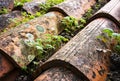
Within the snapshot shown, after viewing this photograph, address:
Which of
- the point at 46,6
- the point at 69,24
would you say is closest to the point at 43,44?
the point at 69,24

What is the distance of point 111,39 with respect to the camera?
90.9 inches

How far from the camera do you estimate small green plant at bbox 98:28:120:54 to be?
2.21 meters

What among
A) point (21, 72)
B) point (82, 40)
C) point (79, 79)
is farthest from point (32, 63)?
point (79, 79)

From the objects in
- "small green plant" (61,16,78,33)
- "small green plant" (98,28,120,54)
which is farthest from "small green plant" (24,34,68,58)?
"small green plant" (98,28,120,54)

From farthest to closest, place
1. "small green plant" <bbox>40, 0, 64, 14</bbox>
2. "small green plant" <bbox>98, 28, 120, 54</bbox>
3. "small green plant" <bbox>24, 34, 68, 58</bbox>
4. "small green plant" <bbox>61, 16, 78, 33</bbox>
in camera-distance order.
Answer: "small green plant" <bbox>40, 0, 64, 14</bbox>, "small green plant" <bbox>61, 16, 78, 33</bbox>, "small green plant" <bbox>24, 34, 68, 58</bbox>, "small green plant" <bbox>98, 28, 120, 54</bbox>

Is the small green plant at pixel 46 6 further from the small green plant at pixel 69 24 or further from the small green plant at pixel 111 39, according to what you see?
the small green plant at pixel 111 39

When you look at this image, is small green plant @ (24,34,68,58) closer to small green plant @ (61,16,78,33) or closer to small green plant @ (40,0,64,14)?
small green plant @ (61,16,78,33)

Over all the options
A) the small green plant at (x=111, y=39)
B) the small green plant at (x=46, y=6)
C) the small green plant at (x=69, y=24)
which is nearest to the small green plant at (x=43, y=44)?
the small green plant at (x=69, y=24)

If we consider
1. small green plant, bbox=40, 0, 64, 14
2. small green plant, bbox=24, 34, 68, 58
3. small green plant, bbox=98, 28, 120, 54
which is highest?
small green plant, bbox=98, 28, 120, 54

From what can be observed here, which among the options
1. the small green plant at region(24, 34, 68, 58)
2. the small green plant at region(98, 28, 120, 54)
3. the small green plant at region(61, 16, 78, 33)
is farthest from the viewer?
the small green plant at region(61, 16, 78, 33)

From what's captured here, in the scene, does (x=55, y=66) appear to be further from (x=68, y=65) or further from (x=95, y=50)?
(x=95, y=50)

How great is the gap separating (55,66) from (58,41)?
0.80 meters

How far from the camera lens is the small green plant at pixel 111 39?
2.21 meters

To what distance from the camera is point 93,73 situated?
1817mm
